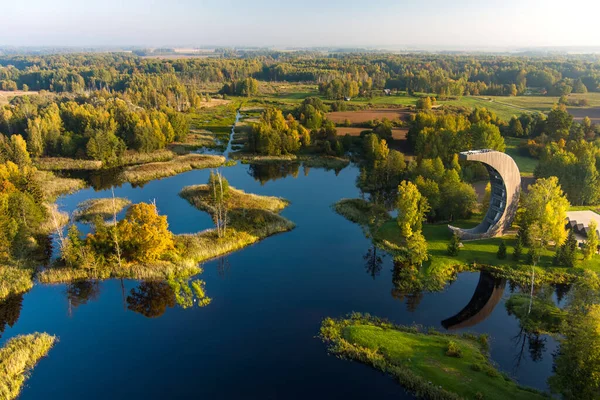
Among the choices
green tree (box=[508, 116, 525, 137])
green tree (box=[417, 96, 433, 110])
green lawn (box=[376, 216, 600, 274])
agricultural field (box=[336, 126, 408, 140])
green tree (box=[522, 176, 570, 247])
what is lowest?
green lawn (box=[376, 216, 600, 274])

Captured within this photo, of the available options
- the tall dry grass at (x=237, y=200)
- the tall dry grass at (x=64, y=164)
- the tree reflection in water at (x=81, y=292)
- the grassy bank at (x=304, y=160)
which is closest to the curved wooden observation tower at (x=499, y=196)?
the tall dry grass at (x=237, y=200)

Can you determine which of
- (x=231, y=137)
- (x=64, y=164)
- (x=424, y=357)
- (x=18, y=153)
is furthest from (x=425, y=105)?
(x=424, y=357)

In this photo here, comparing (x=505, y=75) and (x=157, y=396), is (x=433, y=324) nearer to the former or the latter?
(x=157, y=396)

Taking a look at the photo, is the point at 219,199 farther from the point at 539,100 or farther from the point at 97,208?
the point at 539,100

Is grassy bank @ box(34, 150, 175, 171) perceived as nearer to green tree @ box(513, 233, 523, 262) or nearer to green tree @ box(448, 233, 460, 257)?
green tree @ box(448, 233, 460, 257)

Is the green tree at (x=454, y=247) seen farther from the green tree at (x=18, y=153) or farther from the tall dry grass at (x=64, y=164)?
the green tree at (x=18, y=153)

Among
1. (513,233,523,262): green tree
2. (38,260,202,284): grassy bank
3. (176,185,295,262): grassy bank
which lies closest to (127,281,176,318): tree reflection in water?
(38,260,202,284): grassy bank

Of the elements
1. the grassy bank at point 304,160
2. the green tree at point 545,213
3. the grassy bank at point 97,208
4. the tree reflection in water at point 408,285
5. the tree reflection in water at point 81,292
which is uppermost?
the green tree at point 545,213
